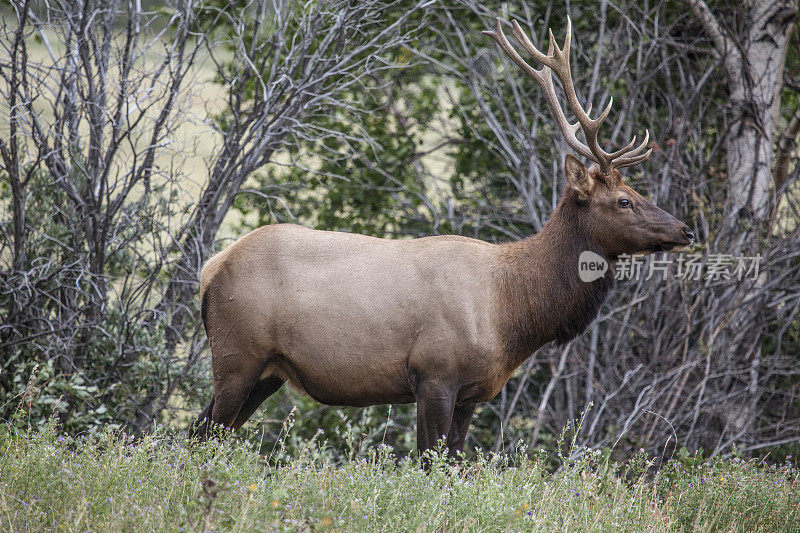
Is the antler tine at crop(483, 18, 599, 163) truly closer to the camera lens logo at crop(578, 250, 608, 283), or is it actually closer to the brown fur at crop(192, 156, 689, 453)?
the brown fur at crop(192, 156, 689, 453)

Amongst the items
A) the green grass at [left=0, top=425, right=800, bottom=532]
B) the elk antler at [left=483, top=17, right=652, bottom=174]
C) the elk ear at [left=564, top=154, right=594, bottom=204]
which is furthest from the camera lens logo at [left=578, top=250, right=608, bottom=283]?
the green grass at [left=0, top=425, right=800, bottom=532]

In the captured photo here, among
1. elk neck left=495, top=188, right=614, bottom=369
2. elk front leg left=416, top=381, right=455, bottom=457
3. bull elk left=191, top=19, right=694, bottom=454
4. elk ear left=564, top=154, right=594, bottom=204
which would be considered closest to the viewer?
elk front leg left=416, top=381, right=455, bottom=457

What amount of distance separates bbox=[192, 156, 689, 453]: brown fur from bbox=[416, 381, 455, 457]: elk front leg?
1 cm

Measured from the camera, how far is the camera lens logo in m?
4.44

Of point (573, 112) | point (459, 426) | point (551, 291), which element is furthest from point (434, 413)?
point (573, 112)

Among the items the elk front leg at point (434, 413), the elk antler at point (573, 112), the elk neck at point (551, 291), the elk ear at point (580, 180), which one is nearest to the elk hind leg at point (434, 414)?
the elk front leg at point (434, 413)

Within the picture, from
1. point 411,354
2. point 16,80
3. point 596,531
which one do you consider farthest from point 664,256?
point 16,80

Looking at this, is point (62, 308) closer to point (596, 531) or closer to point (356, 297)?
point (356, 297)

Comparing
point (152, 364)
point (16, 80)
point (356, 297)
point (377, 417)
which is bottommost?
point (377, 417)

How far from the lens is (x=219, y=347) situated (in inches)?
174

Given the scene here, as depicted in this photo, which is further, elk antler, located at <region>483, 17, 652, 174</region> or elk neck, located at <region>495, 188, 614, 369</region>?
elk antler, located at <region>483, 17, 652, 174</region>

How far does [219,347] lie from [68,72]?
2.50 metres

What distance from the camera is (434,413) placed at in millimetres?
4117

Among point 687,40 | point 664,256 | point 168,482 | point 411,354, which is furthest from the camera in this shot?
point 687,40
